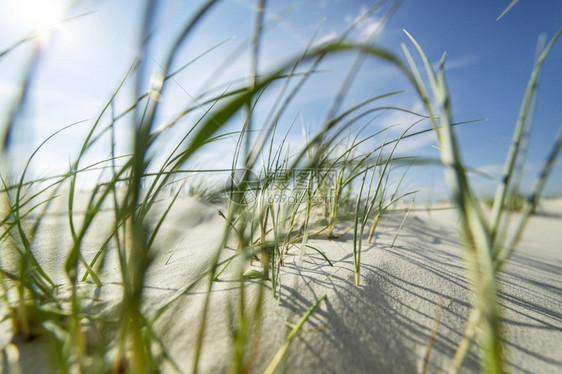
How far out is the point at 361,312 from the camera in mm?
641

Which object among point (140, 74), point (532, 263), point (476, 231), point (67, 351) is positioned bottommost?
point (532, 263)

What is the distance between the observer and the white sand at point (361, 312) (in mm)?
521

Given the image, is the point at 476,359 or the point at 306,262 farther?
the point at 306,262

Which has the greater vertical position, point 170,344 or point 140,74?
point 140,74

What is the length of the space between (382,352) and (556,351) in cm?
40

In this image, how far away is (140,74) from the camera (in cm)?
36

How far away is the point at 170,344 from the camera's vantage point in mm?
555

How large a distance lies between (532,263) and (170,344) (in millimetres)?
1637

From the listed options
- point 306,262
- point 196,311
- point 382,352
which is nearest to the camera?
point 382,352

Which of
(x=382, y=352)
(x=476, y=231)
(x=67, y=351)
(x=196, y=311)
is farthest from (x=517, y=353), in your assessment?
(x=67, y=351)

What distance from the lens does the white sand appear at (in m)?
0.52

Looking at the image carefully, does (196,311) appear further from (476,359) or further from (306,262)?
(476,359)

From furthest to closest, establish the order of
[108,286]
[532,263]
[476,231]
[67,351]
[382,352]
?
[532,263]
[108,286]
[382,352]
[67,351]
[476,231]

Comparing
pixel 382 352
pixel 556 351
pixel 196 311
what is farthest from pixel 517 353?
pixel 196 311
